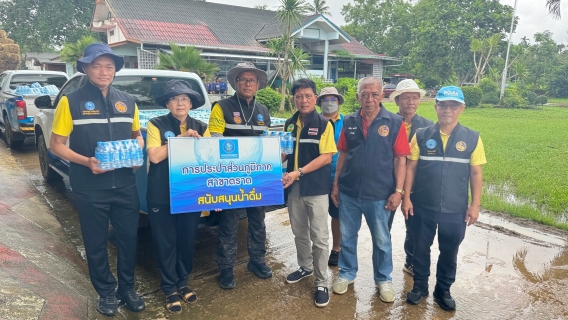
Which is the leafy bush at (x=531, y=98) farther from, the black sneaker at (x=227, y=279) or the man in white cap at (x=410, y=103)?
the black sneaker at (x=227, y=279)

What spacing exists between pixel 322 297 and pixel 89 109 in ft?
7.50

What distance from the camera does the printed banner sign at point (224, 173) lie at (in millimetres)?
3191

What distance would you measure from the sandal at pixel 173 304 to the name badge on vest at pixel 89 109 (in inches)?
59.7

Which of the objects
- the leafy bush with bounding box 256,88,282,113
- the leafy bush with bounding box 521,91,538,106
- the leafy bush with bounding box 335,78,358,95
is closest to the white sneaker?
the leafy bush with bounding box 256,88,282,113

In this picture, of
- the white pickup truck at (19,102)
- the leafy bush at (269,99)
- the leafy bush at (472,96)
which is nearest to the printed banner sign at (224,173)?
the white pickup truck at (19,102)

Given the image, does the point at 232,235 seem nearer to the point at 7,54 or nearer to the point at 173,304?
the point at 173,304

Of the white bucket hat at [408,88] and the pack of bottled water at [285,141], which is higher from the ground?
the white bucket hat at [408,88]

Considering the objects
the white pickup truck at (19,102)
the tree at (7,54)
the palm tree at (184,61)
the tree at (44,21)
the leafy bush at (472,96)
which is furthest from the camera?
the tree at (44,21)

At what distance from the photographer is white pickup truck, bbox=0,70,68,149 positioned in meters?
8.54

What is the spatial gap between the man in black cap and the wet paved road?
32 cm

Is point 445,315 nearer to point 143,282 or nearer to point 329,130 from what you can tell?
point 329,130

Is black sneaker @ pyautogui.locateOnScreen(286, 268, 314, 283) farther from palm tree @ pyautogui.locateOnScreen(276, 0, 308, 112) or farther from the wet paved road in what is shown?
palm tree @ pyautogui.locateOnScreen(276, 0, 308, 112)

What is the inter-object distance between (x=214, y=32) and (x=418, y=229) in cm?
2310

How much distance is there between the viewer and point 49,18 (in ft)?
122
